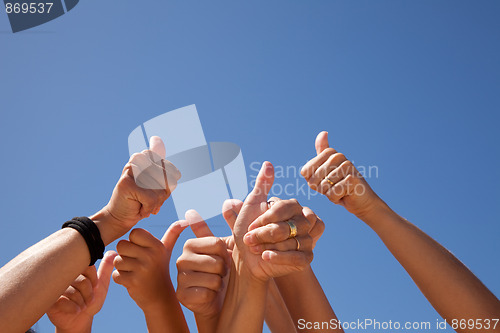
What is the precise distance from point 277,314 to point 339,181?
109cm

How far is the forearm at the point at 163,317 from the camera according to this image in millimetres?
2584

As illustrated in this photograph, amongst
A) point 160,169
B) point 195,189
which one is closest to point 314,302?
point 195,189

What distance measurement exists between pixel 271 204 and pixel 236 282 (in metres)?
0.45

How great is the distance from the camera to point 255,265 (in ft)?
7.13

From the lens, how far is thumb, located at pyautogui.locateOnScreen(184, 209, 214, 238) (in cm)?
274

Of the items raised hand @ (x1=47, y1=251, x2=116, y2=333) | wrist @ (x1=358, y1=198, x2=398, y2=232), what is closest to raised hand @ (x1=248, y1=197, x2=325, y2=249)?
wrist @ (x1=358, y1=198, x2=398, y2=232)

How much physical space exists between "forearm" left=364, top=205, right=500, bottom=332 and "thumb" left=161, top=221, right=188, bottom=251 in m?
1.20

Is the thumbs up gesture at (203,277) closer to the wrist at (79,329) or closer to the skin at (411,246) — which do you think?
the skin at (411,246)

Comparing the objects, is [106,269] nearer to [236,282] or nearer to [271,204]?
[236,282]

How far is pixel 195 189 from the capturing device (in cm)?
Answer: 283

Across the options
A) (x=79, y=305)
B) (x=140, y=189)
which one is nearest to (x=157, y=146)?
(x=140, y=189)

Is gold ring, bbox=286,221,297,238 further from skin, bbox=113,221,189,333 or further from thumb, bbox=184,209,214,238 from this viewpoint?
→ skin, bbox=113,221,189,333

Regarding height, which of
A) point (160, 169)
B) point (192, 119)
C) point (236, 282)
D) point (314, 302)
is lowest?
point (314, 302)

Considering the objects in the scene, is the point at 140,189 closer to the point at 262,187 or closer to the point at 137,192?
the point at 137,192
